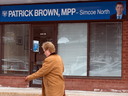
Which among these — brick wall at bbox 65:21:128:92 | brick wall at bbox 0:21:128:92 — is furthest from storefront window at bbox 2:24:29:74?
brick wall at bbox 65:21:128:92

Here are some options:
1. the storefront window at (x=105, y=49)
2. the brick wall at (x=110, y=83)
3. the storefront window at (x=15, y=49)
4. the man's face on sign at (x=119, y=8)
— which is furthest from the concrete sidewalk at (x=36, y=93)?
the man's face on sign at (x=119, y=8)

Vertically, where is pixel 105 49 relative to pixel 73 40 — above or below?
below

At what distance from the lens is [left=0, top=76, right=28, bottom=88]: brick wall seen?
7414 mm

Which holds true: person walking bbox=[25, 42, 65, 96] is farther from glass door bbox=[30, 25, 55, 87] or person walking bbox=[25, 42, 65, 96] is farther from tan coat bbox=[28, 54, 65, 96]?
glass door bbox=[30, 25, 55, 87]

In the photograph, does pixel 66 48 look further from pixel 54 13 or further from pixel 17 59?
pixel 17 59

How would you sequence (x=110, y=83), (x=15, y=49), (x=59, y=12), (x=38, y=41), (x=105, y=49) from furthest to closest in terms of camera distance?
(x=15, y=49) → (x=38, y=41) → (x=59, y=12) → (x=105, y=49) → (x=110, y=83)

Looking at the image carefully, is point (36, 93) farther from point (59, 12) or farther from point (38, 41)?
Result: point (59, 12)

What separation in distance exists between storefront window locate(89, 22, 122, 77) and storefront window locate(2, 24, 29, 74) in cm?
261

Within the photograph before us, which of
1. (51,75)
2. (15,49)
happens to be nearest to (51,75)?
(51,75)

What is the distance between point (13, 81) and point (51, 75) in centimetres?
432

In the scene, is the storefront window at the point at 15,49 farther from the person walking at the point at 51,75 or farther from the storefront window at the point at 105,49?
the person walking at the point at 51,75

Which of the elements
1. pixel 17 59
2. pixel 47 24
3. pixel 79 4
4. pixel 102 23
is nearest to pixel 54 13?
pixel 47 24

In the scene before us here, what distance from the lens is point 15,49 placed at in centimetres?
765

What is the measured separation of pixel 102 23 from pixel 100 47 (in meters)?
0.90
